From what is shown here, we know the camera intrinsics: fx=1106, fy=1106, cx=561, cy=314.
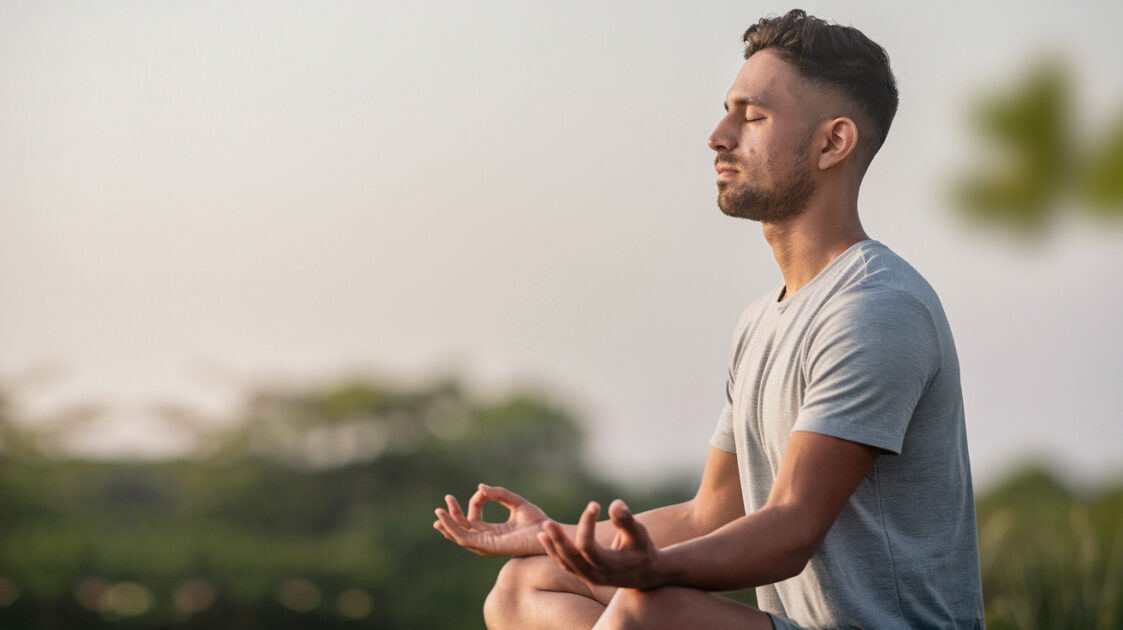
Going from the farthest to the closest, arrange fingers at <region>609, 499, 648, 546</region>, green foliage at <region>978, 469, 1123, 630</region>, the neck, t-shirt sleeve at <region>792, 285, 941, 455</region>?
green foliage at <region>978, 469, 1123, 630</region> < the neck < t-shirt sleeve at <region>792, 285, 941, 455</region> < fingers at <region>609, 499, 648, 546</region>

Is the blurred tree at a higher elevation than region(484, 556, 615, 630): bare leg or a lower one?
higher

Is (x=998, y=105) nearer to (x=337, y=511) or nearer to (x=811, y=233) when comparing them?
(x=337, y=511)

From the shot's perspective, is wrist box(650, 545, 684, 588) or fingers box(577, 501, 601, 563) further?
wrist box(650, 545, 684, 588)

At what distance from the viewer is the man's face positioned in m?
1.80

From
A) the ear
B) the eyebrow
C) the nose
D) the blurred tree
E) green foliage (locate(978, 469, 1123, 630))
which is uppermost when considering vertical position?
the blurred tree

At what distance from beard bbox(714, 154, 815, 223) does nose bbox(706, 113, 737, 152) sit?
0.02 metres

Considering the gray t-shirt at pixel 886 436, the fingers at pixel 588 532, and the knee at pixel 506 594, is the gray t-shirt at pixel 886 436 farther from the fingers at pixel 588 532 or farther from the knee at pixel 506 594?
the knee at pixel 506 594

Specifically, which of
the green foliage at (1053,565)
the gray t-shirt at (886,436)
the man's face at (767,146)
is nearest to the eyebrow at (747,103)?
the man's face at (767,146)

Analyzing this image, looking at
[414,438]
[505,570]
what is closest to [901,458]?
[505,570]

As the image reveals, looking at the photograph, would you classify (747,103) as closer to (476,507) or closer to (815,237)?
(815,237)

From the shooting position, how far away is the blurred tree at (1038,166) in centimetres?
764

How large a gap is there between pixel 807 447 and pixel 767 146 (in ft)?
1.85

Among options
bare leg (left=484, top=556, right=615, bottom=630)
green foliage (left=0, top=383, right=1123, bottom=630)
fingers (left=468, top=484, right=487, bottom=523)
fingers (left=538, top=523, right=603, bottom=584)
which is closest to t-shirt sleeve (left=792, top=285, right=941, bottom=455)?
fingers (left=538, top=523, right=603, bottom=584)

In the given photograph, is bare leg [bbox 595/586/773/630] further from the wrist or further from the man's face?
the man's face
